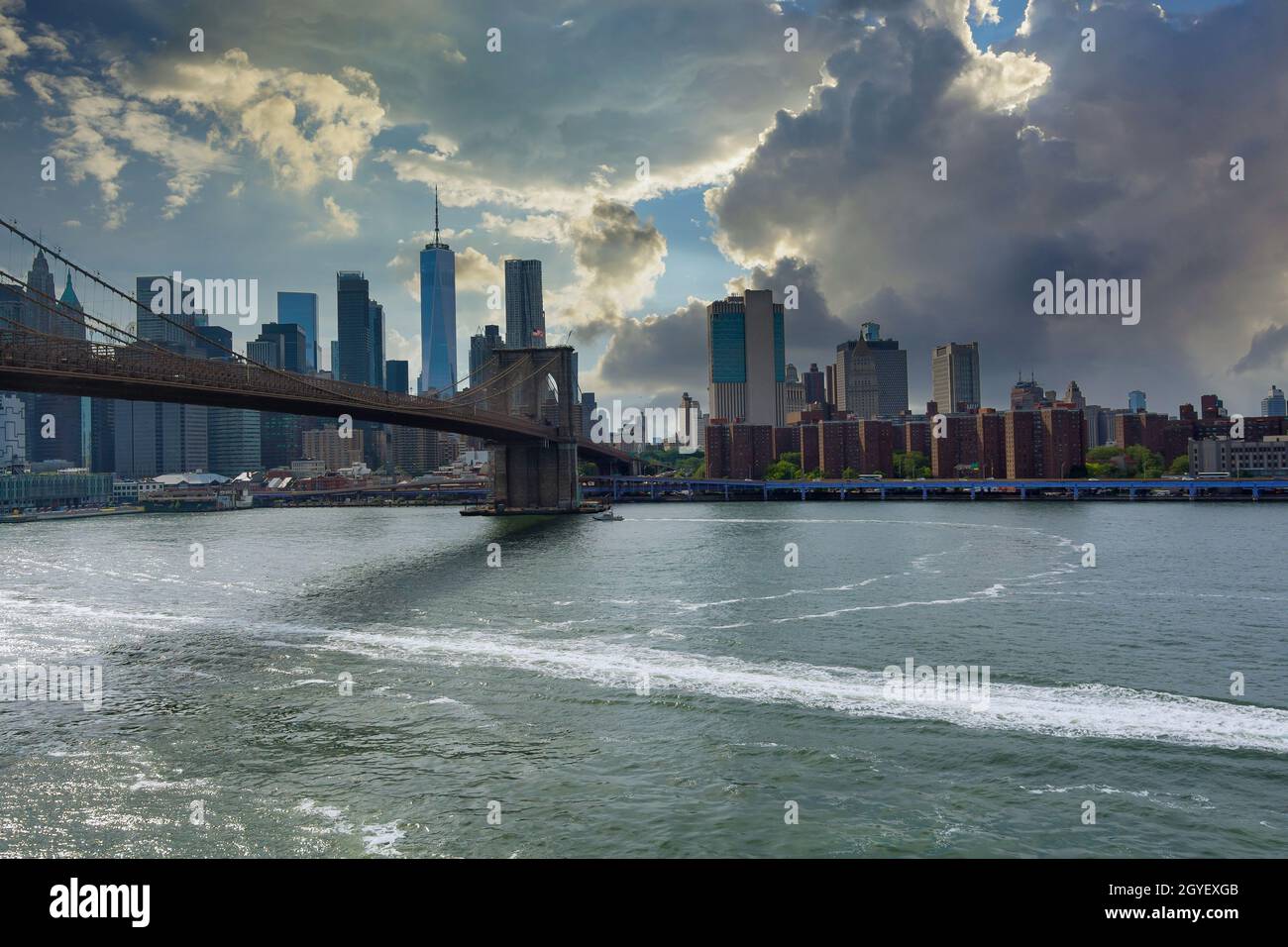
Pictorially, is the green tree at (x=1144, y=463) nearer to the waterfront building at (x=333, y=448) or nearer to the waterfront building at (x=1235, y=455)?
the waterfront building at (x=1235, y=455)

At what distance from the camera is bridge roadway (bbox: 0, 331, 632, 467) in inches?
933

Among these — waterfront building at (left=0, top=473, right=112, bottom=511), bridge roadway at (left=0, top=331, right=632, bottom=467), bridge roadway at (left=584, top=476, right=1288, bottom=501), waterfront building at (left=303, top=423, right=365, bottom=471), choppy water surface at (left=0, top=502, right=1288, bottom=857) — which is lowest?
choppy water surface at (left=0, top=502, right=1288, bottom=857)

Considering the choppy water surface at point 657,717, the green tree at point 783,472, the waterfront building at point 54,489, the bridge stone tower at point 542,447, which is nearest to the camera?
the choppy water surface at point 657,717

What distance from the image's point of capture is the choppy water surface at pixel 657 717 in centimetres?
1048

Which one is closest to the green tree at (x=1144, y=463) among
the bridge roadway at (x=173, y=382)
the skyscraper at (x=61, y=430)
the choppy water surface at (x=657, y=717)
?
the choppy water surface at (x=657, y=717)

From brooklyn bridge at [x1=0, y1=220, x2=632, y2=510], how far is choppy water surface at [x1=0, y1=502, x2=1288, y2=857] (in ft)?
23.9

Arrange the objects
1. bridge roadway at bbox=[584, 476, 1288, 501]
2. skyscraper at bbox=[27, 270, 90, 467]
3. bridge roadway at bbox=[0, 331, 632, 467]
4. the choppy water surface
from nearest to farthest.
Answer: the choppy water surface
bridge roadway at bbox=[0, 331, 632, 467]
bridge roadway at bbox=[584, 476, 1288, 501]
skyscraper at bbox=[27, 270, 90, 467]

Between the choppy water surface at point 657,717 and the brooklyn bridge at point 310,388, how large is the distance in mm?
7271

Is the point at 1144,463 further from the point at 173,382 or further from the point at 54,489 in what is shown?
the point at 54,489

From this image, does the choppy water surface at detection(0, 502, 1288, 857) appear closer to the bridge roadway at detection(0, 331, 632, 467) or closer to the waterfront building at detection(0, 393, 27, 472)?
the bridge roadway at detection(0, 331, 632, 467)

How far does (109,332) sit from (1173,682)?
33.0 metres

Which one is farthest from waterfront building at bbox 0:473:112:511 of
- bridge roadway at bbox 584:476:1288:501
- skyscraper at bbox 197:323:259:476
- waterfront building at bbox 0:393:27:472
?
bridge roadway at bbox 584:476:1288:501

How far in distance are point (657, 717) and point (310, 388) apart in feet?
93.1
